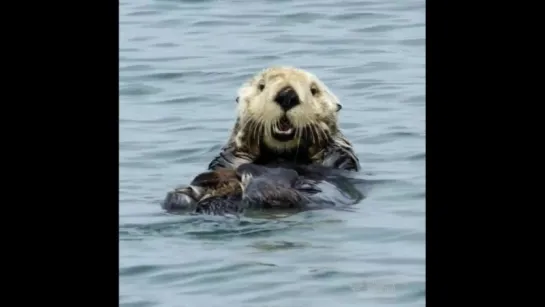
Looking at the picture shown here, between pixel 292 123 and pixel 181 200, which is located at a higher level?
pixel 292 123

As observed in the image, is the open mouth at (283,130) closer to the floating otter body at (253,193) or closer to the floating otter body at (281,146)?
the floating otter body at (281,146)

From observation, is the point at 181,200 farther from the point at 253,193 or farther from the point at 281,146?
the point at 281,146

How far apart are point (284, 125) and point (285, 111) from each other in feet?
0.31

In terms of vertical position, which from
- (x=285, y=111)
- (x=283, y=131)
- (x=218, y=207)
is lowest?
(x=218, y=207)

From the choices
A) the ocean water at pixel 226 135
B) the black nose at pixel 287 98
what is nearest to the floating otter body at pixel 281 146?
the black nose at pixel 287 98

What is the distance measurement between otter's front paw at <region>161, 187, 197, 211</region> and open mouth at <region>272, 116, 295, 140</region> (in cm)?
64

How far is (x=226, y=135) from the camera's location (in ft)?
27.2

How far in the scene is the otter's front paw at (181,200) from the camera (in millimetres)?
6152

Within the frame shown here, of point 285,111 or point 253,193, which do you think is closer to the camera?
point 253,193

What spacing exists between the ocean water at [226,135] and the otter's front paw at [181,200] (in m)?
0.10

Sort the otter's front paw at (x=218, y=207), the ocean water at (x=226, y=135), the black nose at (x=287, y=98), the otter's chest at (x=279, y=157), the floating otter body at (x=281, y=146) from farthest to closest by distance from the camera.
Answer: the otter's chest at (x=279, y=157) < the black nose at (x=287, y=98) < the floating otter body at (x=281, y=146) < the otter's front paw at (x=218, y=207) < the ocean water at (x=226, y=135)

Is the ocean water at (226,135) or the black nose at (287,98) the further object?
the black nose at (287,98)

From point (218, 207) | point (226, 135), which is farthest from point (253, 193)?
point (226, 135)
